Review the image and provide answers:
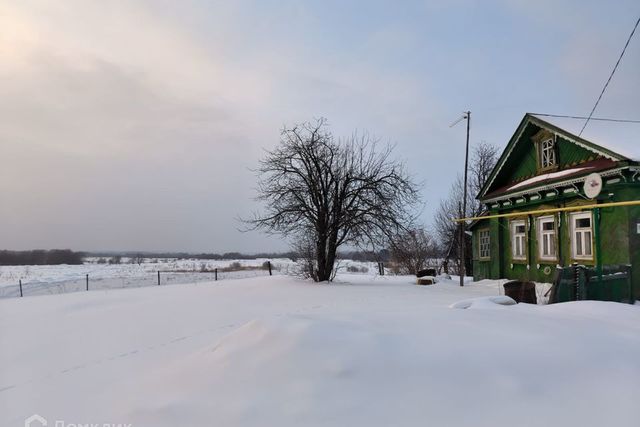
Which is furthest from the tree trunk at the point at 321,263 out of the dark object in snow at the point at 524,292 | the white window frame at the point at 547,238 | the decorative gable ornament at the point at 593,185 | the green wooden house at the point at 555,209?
the decorative gable ornament at the point at 593,185

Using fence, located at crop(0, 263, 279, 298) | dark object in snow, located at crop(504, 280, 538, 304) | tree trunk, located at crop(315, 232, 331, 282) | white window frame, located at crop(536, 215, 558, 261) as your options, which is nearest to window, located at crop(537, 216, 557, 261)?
white window frame, located at crop(536, 215, 558, 261)

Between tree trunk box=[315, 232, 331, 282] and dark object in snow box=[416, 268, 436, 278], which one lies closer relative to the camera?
tree trunk box=[315, 232, 331, 282]

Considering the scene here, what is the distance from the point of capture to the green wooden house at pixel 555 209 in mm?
11219

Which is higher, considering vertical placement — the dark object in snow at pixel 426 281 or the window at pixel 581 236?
the window at pixel 581 236

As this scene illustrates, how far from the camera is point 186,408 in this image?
10.7 feet

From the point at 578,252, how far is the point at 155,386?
1372 cm

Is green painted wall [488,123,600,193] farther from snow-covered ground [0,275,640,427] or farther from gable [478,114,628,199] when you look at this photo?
snow-covered ground [0,275,640,427]

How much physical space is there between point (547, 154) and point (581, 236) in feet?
12.1

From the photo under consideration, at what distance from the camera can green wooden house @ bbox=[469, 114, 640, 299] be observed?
11.2 meters

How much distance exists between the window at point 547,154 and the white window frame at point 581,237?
2.48 m

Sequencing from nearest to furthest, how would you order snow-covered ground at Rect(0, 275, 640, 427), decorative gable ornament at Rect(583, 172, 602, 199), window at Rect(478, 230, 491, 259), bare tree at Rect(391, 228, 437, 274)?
snow-covered ground at Rect(0, 275, 640, 427), decorative gable ornament at Rect(583, 172, 602, 199), window at Rect(478, 230, 491, 259), bare tree at Rect(391, 228, 437, 274)

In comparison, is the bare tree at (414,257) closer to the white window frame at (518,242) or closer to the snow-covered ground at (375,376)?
the white window frame at (518,242)

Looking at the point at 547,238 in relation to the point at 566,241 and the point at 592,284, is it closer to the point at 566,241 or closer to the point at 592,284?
the point at 566,241

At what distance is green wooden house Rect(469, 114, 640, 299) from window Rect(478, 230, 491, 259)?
1.9 inches
